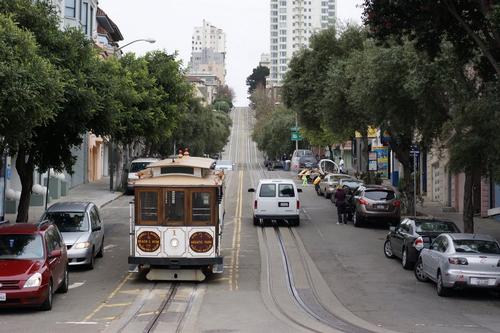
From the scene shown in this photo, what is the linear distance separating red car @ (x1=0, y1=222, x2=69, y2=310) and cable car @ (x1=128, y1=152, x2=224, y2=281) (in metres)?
1.86

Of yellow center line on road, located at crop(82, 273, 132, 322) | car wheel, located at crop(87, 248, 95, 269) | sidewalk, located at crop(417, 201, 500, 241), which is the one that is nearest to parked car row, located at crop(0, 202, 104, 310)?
car wheel, located at crop(87, 248, 95, 269)

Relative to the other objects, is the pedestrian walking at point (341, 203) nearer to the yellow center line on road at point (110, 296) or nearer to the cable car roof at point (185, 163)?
the cable car roof at point (185, 163)

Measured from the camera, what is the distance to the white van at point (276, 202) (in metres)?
28.0

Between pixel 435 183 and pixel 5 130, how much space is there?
105 ft

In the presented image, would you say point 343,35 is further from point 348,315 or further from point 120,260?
point 348,315

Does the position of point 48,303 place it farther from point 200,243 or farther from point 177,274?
point 200,243

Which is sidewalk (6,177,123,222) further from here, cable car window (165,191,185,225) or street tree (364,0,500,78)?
street tree (364,0,500,78)

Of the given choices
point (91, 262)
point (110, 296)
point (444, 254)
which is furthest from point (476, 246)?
point (91, 262)

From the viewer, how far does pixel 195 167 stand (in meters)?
16.4

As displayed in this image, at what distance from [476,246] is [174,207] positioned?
6.82 m

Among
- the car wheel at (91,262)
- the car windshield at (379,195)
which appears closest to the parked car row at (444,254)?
the car windshield at (379,195)

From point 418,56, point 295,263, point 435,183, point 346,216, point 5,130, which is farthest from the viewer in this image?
point 435,183

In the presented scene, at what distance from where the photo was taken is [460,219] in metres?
32.2

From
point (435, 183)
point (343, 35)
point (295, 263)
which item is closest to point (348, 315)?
point (295, 263)
